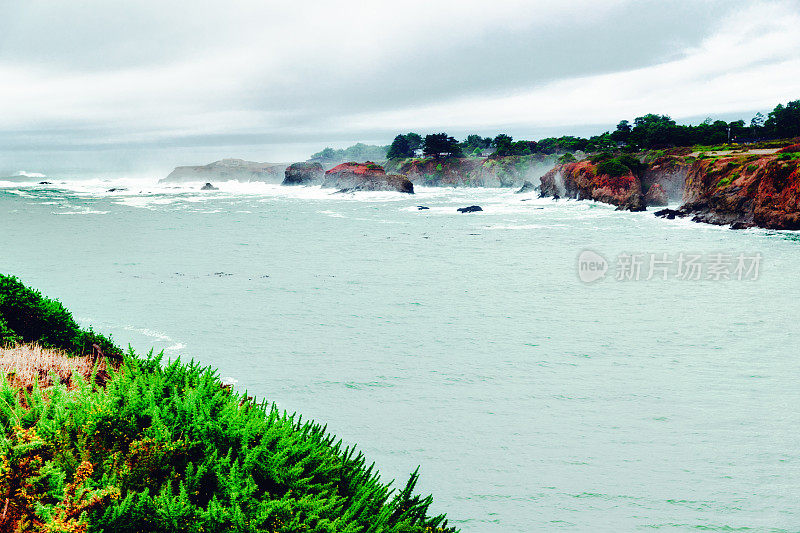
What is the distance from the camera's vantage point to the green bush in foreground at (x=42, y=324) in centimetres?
943

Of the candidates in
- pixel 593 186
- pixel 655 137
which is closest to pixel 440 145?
pixel 655 137

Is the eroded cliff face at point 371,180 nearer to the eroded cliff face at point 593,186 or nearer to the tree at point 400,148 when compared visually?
the eroded cliff face at point 593,186

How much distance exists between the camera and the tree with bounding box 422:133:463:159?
449 feet

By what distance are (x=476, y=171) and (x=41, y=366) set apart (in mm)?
128841

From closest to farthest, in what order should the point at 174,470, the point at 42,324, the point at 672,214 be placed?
the point at 174,470 → the point at 42,324 → the point at 672,214

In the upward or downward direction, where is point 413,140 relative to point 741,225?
upward

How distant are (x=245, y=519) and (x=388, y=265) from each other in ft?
80.0

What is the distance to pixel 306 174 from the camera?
13750cm

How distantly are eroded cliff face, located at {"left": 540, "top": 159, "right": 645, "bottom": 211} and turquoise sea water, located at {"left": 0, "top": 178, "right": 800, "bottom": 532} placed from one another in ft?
96.2

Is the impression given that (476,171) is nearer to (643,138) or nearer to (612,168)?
(643,138)

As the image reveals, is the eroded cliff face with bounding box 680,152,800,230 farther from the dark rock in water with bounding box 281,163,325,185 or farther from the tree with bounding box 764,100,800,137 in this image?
the dark rock in water with bounding box 281,163,325,185

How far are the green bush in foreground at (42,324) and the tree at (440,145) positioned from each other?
433 ft

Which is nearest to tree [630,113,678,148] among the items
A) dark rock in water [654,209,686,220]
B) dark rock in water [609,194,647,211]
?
dark rock in water [609,194,647,211]

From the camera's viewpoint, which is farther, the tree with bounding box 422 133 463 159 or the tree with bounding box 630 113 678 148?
the tree with bounding box 422 133 463 159
